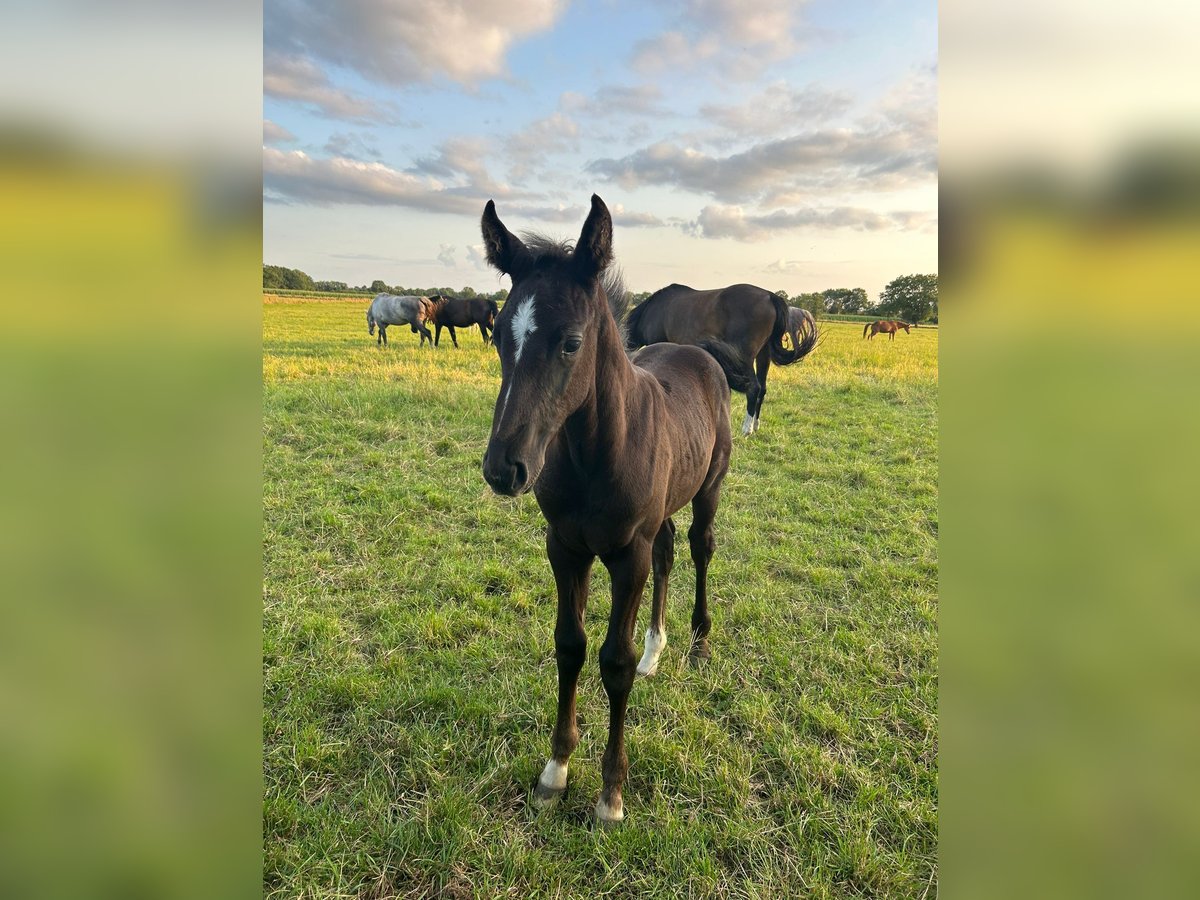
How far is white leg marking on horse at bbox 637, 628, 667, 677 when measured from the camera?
134 inches

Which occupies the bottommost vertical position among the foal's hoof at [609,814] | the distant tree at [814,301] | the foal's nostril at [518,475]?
the foal's hoof at [609,814]

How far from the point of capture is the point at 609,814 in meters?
2.44

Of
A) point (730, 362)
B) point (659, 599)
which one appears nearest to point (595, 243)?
point (659, 599)

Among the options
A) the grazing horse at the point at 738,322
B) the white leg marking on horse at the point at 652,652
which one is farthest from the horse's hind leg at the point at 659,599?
the grazing horse at the point at 738,322

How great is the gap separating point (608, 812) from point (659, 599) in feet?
4.42

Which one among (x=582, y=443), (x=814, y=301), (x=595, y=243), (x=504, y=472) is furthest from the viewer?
(x=814, y=301)

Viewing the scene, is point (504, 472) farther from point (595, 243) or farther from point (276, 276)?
point (276, 276)

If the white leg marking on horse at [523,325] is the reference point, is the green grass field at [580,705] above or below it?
below

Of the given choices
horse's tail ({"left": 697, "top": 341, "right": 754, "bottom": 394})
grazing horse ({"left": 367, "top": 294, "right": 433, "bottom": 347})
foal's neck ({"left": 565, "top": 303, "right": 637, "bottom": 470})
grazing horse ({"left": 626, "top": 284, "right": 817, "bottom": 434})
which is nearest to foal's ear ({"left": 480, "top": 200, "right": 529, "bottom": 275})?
foal's neck ({"left": 565, "top": 303, "right": 637, "bottom": 470})

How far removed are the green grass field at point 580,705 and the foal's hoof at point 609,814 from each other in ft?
0.18

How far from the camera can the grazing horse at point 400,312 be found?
2272 cm

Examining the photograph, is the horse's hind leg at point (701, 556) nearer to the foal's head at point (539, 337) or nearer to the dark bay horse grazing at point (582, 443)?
the dark bay horse grazing at point (582, 443)
